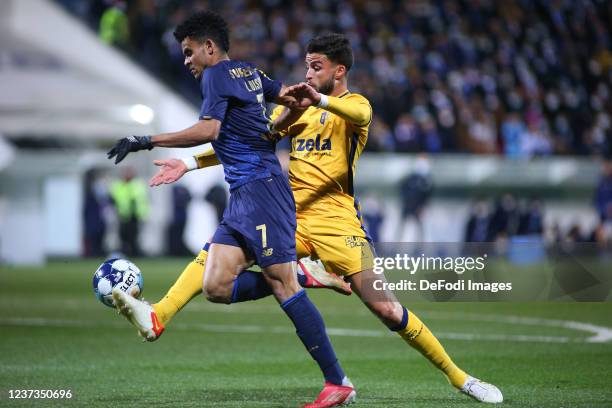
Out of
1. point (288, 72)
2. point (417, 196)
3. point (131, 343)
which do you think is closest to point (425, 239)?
point (417, 196)

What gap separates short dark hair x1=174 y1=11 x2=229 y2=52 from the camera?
657 centimetres

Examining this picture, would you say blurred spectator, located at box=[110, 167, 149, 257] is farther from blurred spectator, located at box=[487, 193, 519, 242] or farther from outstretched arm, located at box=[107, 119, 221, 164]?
outstretched arm, located at box=[107, 119, 221, 164]

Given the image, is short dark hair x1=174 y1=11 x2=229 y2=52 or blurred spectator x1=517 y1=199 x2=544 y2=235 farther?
blurred spectator x1=517 y1=199 x2=544 y2=235

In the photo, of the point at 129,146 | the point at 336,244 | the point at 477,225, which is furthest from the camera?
the point at 477,225

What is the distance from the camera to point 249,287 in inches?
270

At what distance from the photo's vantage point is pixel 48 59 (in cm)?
2222

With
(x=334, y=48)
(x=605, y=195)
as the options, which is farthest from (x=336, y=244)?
(x=605, y=195)

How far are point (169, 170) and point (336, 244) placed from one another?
4.47 ft

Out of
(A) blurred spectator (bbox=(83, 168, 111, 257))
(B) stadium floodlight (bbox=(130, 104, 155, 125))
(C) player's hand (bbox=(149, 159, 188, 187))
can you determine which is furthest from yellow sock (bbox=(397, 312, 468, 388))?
(A) blurred spectator (bbox=(83, 168, 111, 257))

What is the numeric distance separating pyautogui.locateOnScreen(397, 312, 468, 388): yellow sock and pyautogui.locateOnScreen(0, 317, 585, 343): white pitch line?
3683 mm

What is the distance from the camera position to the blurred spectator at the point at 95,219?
23.6 metres

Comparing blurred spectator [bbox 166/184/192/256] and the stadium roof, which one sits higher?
the stadium roof

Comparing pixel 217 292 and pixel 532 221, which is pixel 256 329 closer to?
pixel 217 292

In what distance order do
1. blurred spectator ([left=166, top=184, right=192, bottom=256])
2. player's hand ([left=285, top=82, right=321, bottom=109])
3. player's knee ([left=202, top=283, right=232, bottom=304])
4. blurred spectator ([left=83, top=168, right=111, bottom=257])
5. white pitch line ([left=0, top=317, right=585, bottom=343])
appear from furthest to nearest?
blurred spectator ([left=166, top=184, right=192, bottom=256])
blurred spectator ([left=83, top=168, right=111, bottom=257])
white pitch line ([left=0, top=317, right=585, bottom=343])
player's knee ([left=202, top=283, right=232, bottom=304])
player's hand ([left=285, top=82, right=321, bottom=109])
